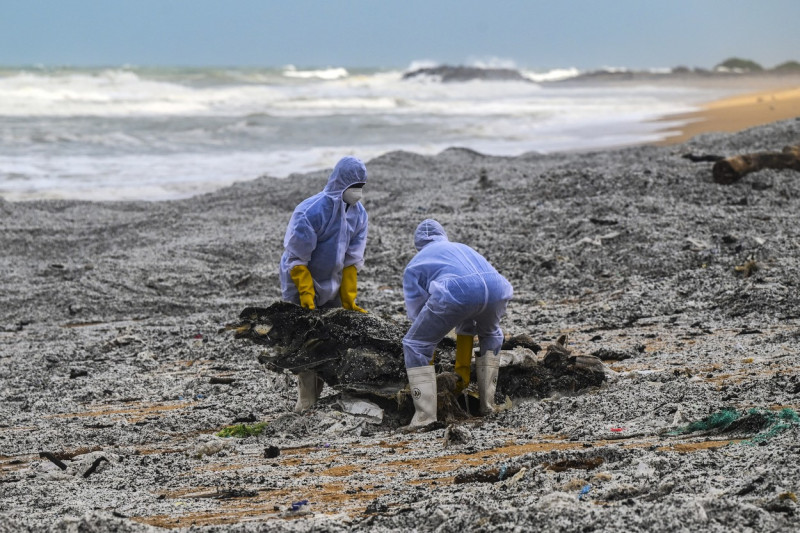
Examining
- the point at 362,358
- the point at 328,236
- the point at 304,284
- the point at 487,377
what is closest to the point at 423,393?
the point at 487,377

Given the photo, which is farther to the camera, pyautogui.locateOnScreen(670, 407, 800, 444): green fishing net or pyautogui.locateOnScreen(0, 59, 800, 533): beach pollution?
pyautogui.locateOnScreen(670, 407, 800, 444): green fishing net

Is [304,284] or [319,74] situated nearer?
[304,284]

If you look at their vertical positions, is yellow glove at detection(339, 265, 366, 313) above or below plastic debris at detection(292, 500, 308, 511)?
above

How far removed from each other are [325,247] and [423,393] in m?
Answer: 1.34

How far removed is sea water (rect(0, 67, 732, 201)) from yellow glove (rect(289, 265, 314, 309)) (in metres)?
11.8

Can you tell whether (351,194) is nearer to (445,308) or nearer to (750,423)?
(445,308)

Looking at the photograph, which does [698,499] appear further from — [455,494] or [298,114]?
[298,114]

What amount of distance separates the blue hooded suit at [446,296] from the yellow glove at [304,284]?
0.87 meters

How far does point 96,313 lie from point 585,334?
5.02 meters

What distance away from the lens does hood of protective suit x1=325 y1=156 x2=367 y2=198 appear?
6547 mm

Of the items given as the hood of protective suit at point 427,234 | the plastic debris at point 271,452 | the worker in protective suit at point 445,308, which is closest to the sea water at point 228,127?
the hood of protective suit at point 427,234

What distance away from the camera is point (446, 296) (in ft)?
18.8

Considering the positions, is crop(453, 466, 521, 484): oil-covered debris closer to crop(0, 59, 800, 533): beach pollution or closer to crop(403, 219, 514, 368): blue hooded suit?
crop(0, 59, 800, 533): beach pollution

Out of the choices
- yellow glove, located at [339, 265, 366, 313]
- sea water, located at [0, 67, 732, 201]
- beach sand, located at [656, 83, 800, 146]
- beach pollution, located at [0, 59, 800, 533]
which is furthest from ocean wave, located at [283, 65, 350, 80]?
yellow glove, located at [339, 265, 366, 313]
